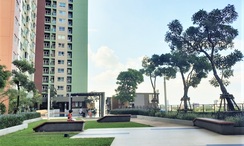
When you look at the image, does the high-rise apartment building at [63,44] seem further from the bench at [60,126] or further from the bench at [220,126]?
the bench at [220,126]

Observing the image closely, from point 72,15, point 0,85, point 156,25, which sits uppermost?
point 72,15

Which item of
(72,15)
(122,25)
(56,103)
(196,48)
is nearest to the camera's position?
(196,48)

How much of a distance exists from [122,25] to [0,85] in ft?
42.6

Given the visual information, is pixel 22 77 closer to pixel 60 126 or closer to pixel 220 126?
pixel 60 126

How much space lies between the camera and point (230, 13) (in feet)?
64.2

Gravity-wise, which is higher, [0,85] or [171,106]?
Answer: [0,85]

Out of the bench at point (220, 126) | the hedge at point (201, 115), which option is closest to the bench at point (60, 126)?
the bench at point (220, 126)

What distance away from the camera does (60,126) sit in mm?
14172

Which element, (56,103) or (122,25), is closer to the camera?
(122,25)

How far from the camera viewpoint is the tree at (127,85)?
165 ft

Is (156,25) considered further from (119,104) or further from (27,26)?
(119,104)

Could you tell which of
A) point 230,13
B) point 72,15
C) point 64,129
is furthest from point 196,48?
point 72,15

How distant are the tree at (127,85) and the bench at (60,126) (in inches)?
1406

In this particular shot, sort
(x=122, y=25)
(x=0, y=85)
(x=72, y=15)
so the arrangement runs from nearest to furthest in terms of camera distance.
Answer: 1. (x=0, y=85)
2. (x=122, y=25)
3. (x=72, y=15)
